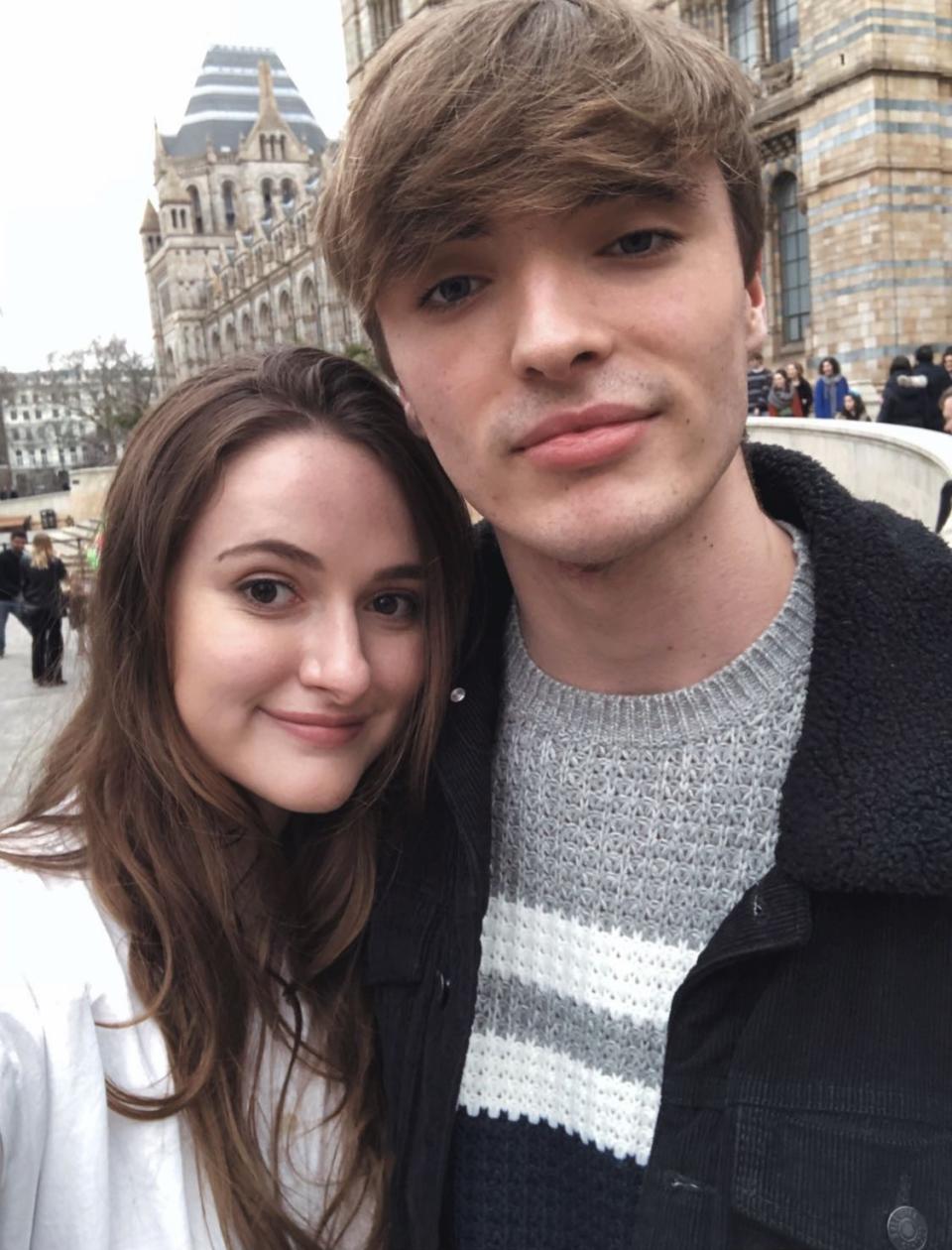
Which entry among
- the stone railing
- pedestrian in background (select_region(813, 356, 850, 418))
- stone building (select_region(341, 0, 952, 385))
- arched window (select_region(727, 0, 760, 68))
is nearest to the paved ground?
the stone railing

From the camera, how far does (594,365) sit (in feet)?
4.50

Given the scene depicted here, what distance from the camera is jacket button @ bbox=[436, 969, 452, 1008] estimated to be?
165cm

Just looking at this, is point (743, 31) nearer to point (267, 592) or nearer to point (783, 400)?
point (783, 400)

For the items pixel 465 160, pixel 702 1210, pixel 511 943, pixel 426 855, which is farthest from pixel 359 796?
pixel 465 160

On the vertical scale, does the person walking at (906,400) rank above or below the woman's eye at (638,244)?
above

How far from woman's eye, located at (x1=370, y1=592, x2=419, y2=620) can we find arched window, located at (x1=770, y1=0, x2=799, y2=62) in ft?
61.4

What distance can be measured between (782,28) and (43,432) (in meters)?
80.9

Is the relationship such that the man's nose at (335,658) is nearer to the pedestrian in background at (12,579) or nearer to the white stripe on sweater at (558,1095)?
the white stripe on sweater at (558,1095)

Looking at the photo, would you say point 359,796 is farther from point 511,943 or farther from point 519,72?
point 519,72

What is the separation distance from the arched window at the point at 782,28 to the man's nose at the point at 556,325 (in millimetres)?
18908

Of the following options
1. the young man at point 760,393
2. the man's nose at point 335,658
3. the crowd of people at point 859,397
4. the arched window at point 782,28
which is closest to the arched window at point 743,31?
the arched window at point 782,28

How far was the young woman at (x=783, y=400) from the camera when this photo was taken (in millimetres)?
14391

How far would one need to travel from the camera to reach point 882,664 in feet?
4.52

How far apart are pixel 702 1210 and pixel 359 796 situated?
858 mm
